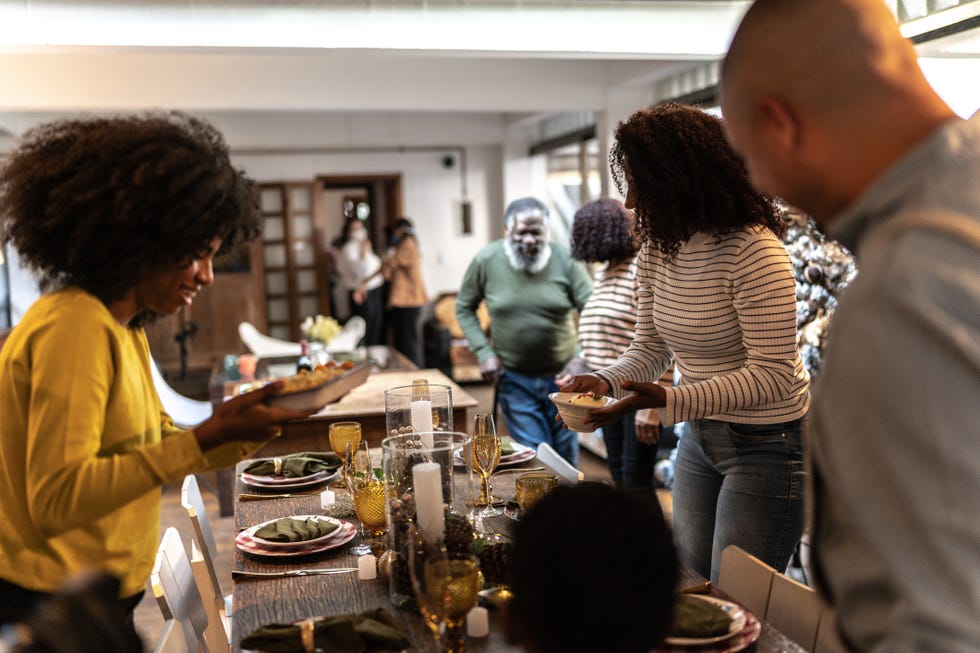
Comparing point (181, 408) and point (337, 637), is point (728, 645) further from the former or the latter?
point (181, 408)

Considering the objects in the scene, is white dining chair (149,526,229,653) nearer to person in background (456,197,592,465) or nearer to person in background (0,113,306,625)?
person in background (0,113,306,625)

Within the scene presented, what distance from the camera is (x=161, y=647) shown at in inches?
61.8

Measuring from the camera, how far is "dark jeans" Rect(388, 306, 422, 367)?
9055 millimetres

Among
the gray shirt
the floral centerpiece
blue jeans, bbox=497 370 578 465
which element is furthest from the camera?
the floral centerpiece

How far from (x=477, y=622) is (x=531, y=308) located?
298 centimetres

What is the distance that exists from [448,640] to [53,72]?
7214 millimetres

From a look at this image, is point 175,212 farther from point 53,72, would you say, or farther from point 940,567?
point 53,72

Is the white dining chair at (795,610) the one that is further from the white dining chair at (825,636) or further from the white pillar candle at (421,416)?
the white pillar candle at (421,416)

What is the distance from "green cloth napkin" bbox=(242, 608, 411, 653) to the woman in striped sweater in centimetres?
87

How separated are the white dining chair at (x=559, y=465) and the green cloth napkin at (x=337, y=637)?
3.30ft

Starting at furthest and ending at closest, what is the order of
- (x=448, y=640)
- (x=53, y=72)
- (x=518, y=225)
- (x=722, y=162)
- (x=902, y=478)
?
1. (x=53, y=72)
2. (x=518, y=225)
3. (x=722, y=162)
4. (x=448, y=640)
5. (x=902, y=478)

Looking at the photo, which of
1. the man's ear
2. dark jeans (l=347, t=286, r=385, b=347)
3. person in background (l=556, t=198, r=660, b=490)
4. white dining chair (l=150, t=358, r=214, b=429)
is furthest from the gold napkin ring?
dark jeans (l=347, t=286, r=385, b=347)

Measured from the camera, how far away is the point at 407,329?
9.14 metres

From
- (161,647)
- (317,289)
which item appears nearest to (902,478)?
(161,647)
